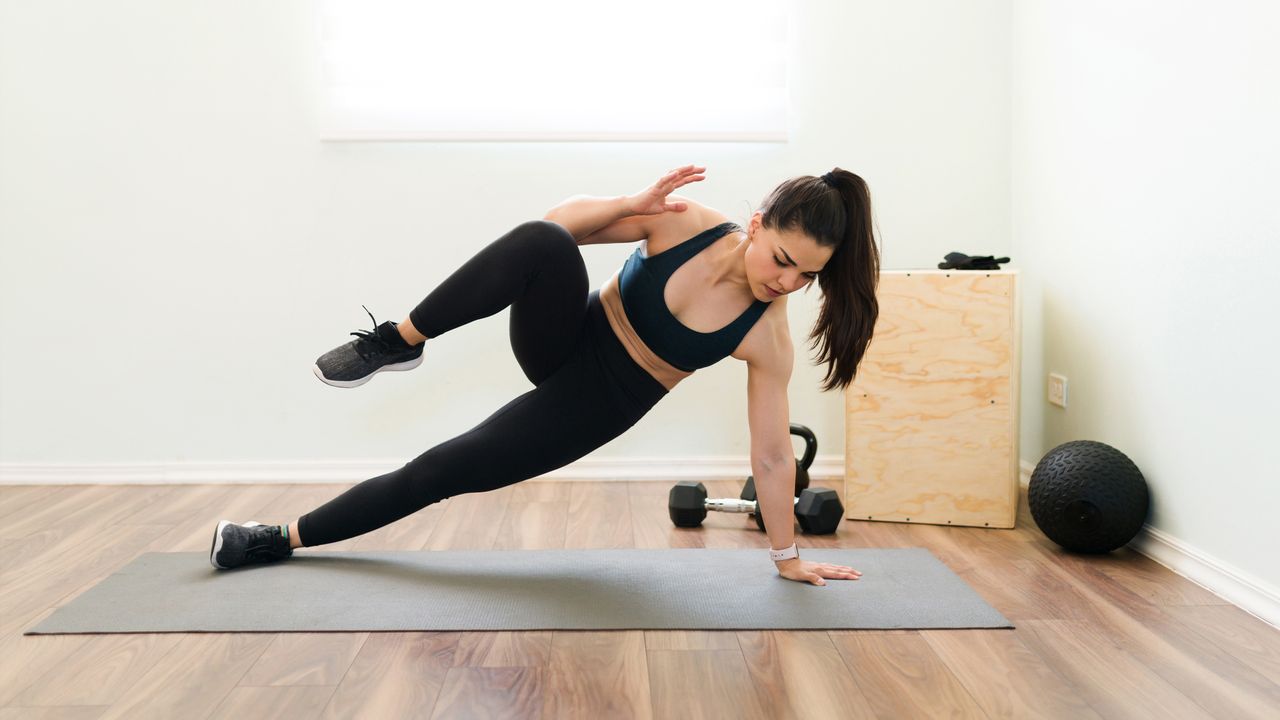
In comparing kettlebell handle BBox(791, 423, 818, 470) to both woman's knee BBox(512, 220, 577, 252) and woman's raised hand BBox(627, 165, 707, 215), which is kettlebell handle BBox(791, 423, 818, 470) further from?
woman's knee BBox(512, 220, 577, 252)

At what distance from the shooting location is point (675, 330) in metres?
2.14

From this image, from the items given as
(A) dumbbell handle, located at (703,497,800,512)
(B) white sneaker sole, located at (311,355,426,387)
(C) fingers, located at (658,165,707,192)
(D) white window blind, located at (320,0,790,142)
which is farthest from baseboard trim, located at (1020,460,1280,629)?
(B) white sneaker sole, located at (311,355,426,387)

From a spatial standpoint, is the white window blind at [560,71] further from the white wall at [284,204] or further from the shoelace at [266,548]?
the shoelace at [266,548]

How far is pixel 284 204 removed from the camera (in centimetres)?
330

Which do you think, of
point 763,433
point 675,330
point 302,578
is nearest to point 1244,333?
point 763,433

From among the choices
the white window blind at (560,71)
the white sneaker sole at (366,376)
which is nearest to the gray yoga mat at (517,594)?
the white sneaker sole at (366,376)

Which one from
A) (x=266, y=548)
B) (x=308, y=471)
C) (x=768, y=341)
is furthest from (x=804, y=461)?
(x=308, y=471)

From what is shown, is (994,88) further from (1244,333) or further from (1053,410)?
(1244,333)

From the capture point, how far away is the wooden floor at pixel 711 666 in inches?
63.0

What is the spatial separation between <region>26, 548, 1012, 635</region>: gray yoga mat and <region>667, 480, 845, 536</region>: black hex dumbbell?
0.20 m

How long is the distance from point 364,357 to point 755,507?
45.9 inches

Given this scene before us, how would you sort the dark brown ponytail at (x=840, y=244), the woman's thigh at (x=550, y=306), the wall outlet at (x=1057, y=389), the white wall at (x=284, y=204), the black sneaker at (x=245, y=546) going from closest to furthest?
1. the dark brown ponytail at (x=840, y=244)
2. the woman's thigh at (x=550, y=306)
3. the black sneaker at (x=245, y=546)
4. the wall outlet at (x=1057, y=389)
5. the white wall at (x=284, y=204)

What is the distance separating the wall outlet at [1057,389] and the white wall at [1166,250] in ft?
0.09

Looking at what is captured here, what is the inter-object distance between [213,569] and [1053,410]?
7.65ft
